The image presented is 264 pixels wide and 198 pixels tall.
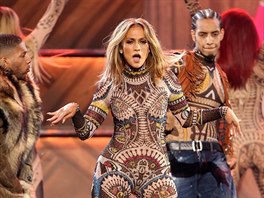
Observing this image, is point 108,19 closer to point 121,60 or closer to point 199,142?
point 199,142

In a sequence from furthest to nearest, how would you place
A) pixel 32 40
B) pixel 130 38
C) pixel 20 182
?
pixel 32 40 → pixel 130 38 → pixel 20 182

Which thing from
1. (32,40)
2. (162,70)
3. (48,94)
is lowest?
(48,94)

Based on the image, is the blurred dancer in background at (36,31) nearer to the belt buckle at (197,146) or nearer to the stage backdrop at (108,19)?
the stage backdrop at (108,19)

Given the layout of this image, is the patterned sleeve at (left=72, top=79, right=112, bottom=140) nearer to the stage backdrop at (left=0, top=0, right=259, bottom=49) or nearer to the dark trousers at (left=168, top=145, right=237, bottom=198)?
the dark trousers at (left=168, top=145, right=237, bottom=198)

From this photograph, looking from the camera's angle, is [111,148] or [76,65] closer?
[111,148]

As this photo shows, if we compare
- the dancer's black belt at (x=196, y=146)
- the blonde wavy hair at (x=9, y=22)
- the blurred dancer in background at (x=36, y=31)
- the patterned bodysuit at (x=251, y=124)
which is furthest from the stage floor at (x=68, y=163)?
the dancer's black belt at (x=196, y=146)

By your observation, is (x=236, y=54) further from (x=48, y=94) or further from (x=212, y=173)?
(x=48, y=94)

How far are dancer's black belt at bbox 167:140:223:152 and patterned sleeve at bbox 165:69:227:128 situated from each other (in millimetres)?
441

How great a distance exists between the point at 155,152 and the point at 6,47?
91cm

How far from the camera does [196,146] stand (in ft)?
20.8

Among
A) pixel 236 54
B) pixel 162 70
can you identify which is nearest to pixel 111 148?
pixel 162 70

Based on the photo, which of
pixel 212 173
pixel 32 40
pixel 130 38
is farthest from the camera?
pixel 32 40

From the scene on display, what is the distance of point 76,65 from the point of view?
8.11 m

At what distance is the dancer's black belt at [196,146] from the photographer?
20.7ft
